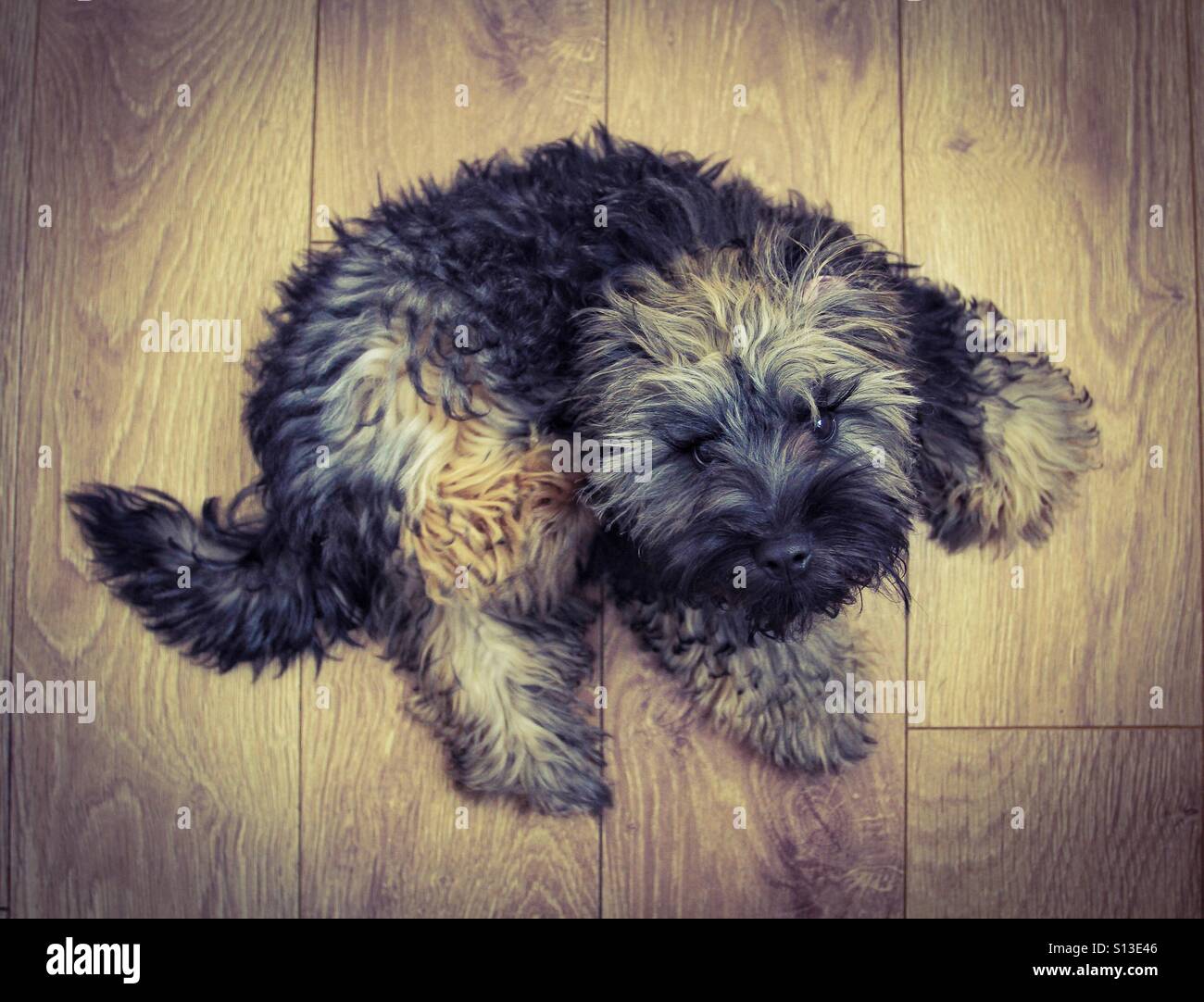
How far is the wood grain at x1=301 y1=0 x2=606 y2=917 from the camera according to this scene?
1553mm

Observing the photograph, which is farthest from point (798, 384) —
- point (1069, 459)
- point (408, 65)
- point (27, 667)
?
point (27, 667)

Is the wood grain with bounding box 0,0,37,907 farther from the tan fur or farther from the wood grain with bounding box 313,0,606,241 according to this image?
the tan fur

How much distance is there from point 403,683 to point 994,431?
3.47 feet

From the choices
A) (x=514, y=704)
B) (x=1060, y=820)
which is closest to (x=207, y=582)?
(x=514, y=704)

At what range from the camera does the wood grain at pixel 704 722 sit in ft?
5.10

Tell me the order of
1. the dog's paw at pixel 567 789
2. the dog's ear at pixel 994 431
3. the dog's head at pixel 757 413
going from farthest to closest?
1. the dog's paw at pixel 567 789
2. the dog's ear at pixel 994 431
3. the dog's head at pixel 757 413

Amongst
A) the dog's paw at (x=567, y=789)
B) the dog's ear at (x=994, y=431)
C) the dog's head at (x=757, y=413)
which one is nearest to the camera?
the dog's head at (x=757, y=413)

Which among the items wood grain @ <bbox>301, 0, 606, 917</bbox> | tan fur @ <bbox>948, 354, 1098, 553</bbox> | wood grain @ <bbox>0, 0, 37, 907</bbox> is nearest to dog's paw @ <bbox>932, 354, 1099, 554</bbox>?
tan fur @ <bbox>948, 354, 1098, 553</bbox>

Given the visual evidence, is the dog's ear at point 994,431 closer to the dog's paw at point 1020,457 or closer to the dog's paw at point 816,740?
the dog's paw at point 1020,457

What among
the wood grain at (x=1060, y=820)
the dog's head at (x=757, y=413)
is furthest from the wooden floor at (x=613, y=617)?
the dog's head at (x=757, y=413)

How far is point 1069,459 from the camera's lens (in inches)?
60.7

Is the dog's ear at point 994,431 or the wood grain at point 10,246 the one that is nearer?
the dog's ear at point 994,431

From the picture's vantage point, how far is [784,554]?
1154 millimetres

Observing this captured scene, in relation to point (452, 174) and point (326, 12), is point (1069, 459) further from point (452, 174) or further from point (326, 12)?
point (326, 12)
